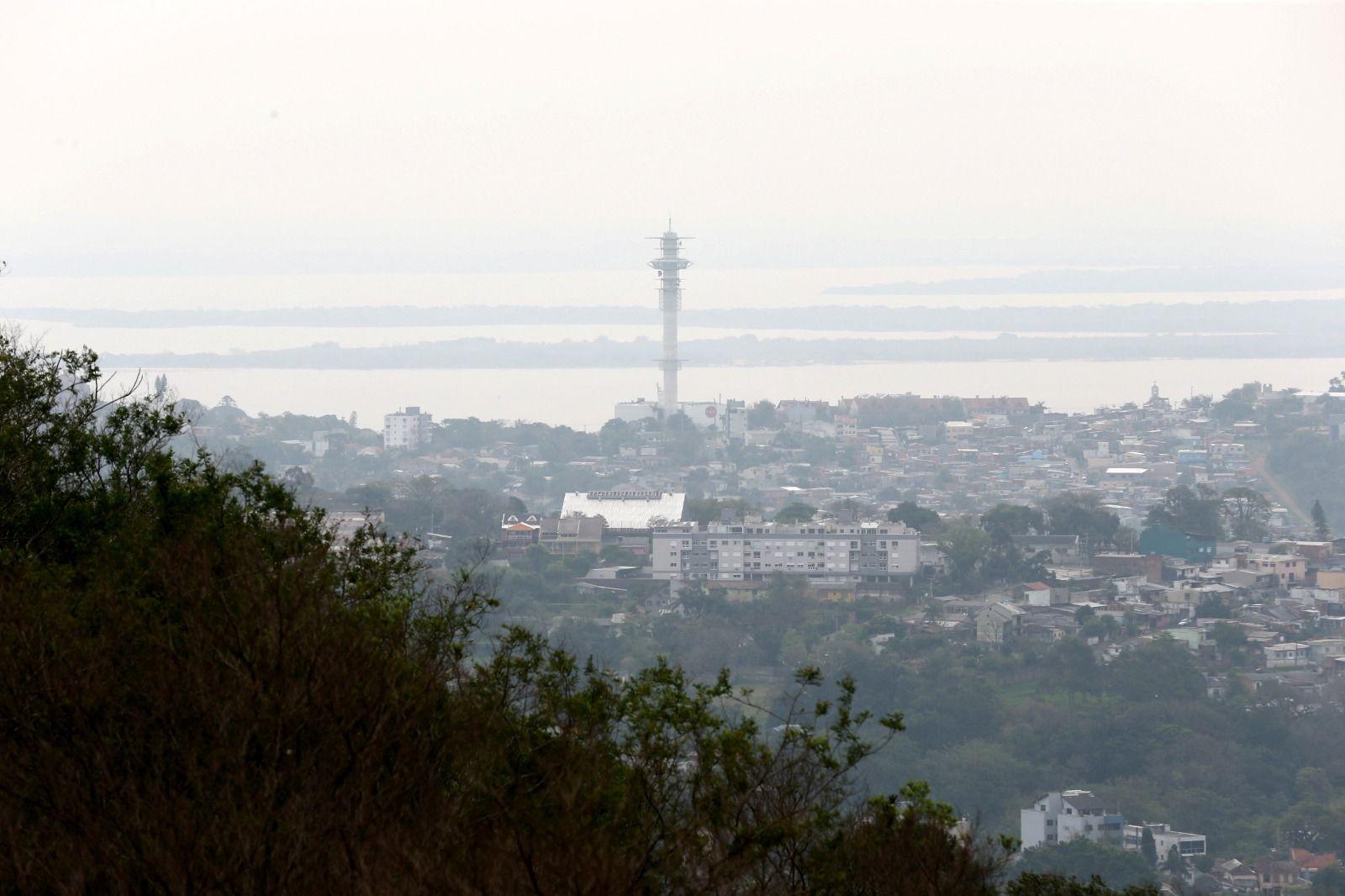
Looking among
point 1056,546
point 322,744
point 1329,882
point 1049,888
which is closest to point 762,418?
point 1056,546

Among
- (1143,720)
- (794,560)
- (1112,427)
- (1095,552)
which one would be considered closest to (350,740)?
(1143,720)

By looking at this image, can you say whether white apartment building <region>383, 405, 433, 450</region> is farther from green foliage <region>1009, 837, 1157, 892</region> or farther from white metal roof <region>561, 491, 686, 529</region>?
green foliage <region>1009, 837, 1157, 892</region>

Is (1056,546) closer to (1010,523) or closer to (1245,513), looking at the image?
(1010,523)

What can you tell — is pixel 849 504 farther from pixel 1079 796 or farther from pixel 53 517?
pixel 53 517

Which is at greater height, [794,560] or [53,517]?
[53,517]

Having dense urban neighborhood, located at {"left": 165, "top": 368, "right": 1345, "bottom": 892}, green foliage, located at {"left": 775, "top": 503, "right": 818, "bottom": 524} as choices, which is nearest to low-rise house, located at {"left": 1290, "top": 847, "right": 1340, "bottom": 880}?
dense urban neighborhood, located at {"left": 165, "top": 368, "right": 1345, "bottom": 892}

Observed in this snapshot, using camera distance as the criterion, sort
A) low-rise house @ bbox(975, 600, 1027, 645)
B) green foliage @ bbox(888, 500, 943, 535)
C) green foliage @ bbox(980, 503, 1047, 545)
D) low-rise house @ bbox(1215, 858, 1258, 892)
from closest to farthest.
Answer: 1. low-rise house @ bbox(1215, 858, 1258, 892)
2. low-rise house @ bbox(975, 600, 1027, 645)
3. green foliage @ bbox(980, 503, 1047, 545)
4. green foliage @ bbox(888, 500, 943, 535)
